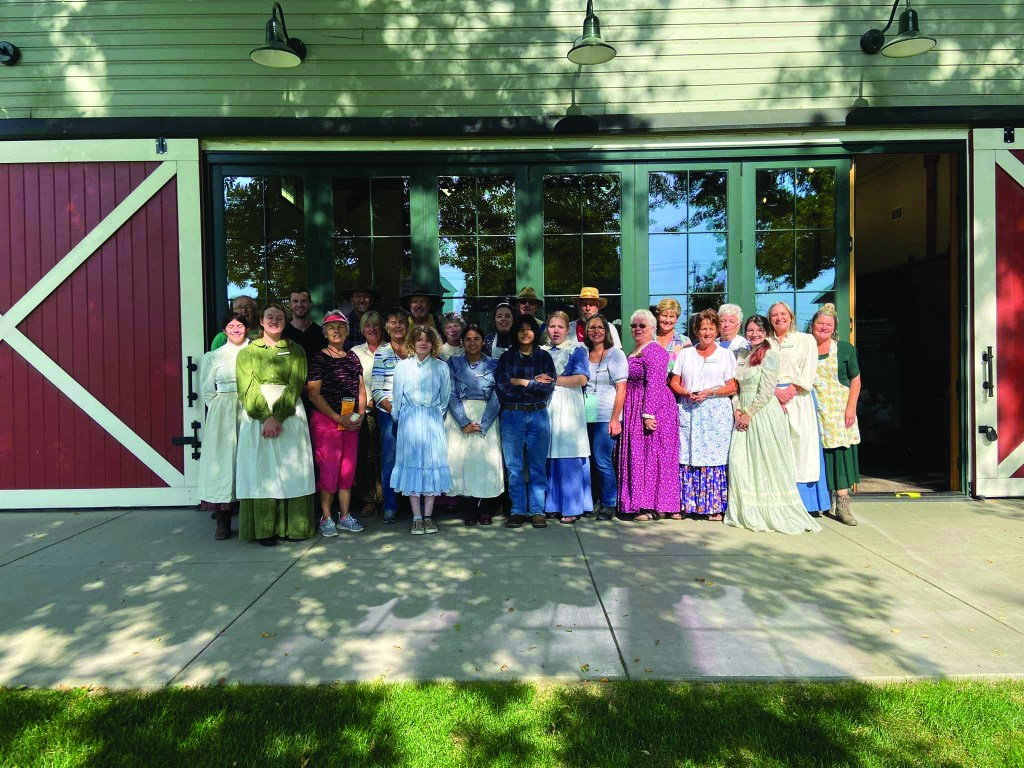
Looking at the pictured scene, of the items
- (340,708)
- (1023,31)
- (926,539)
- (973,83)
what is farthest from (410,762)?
(1023,31)

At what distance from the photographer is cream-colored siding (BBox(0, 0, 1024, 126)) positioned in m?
5.90

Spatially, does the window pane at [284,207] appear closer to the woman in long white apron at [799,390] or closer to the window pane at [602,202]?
the window pane at [602,202]

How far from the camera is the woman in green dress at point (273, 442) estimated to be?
Answer: 4.60m

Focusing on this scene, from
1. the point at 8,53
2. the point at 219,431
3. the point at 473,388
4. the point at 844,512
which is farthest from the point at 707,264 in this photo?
the point at 8,53

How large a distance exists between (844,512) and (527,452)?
2.76 meters

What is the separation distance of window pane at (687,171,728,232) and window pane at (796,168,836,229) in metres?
0.76

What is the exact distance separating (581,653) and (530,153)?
477 cm

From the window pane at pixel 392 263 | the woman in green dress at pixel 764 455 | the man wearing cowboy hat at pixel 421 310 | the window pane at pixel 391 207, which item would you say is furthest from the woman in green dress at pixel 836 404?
the window pane at pixel 391 207

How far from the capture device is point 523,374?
501 centimetres

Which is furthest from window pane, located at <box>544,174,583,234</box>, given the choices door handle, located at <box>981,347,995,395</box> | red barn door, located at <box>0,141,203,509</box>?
door handle, located at <box>981,347,995,395</box>

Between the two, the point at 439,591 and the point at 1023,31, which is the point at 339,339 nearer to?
the point at 439,591

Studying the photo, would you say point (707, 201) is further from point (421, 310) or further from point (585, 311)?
point (421, 310)

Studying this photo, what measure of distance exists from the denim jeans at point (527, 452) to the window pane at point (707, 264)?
7.29ft

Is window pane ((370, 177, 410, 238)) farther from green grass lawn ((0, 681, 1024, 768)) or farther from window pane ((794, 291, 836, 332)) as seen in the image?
green grass lawn ((0, 681, 1024, 768))
